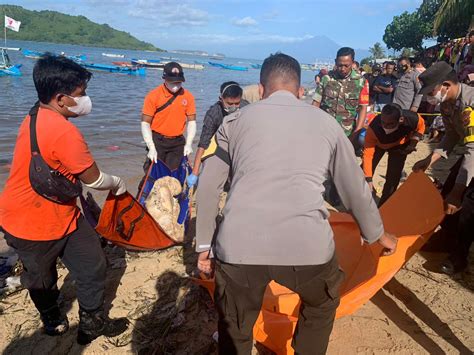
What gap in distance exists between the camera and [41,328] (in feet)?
8.78

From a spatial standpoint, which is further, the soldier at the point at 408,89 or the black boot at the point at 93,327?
the soldier at the point at 408,89

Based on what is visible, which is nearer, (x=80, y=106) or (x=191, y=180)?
(x=80, y=106)

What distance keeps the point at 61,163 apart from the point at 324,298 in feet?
5.27

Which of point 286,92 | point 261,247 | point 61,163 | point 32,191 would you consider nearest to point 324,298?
point 261,247

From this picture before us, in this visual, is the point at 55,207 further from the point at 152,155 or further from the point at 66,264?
the point at 152,155

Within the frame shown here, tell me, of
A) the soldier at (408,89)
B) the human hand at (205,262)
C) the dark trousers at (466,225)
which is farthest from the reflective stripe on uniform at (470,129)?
the soldier at (408,89)

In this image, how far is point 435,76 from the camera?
9.10ft

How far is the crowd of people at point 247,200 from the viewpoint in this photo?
1.50 metres

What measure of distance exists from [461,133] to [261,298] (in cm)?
222

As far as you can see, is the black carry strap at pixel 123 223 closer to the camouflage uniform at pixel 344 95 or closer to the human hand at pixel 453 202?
the human hand at pixel 453 202

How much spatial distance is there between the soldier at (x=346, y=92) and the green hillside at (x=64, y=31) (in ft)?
334

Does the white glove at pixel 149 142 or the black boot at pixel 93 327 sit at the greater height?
the white glove at pixel 149 142

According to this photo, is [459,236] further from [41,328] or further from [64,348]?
[41,328]

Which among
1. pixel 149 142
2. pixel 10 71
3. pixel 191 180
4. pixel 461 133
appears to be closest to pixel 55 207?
pixel 191 180
